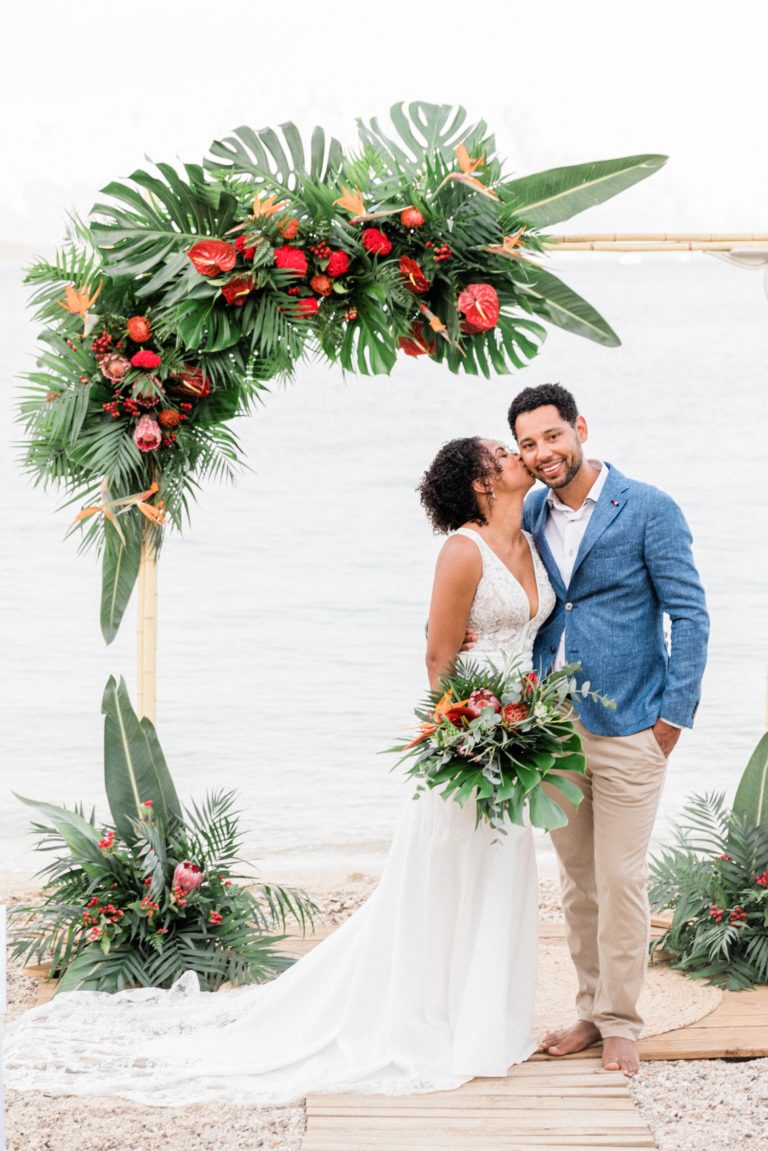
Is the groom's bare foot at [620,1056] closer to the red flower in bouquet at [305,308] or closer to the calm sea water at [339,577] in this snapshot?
the red flower in bouquet at [305,308]

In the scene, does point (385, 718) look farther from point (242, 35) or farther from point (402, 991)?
point (242, 35)

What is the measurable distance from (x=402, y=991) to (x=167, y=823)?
1.07m

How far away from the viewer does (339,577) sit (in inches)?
687

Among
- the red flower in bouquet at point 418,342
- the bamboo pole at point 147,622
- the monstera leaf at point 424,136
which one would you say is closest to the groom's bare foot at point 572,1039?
the bamboo pole at point 147,622

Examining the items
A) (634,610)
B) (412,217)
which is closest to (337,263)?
(412,217)

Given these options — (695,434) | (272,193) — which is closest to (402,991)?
(272,193)

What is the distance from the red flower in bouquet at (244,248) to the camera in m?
3.75

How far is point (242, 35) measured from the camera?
24766 mm

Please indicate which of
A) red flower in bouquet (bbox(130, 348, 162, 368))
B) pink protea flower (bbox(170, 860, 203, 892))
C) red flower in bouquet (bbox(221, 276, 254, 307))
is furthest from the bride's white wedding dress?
red flower in bouquet (bbox(130, 348, 162, 368))

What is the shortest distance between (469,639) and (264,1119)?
4.36ft

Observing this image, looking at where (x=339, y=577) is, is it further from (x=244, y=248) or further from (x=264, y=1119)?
(x=264, y=1119)

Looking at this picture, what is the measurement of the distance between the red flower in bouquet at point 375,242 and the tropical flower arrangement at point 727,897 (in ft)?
6.64

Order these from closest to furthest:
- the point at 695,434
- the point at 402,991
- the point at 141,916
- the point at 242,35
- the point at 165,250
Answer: the point at 402,991 < the point at 165,250 < the point at 141,916 < the point at 695,434 < the point at 242,35

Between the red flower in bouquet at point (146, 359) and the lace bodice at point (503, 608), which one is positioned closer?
the lace bodice at point (503, 608)
